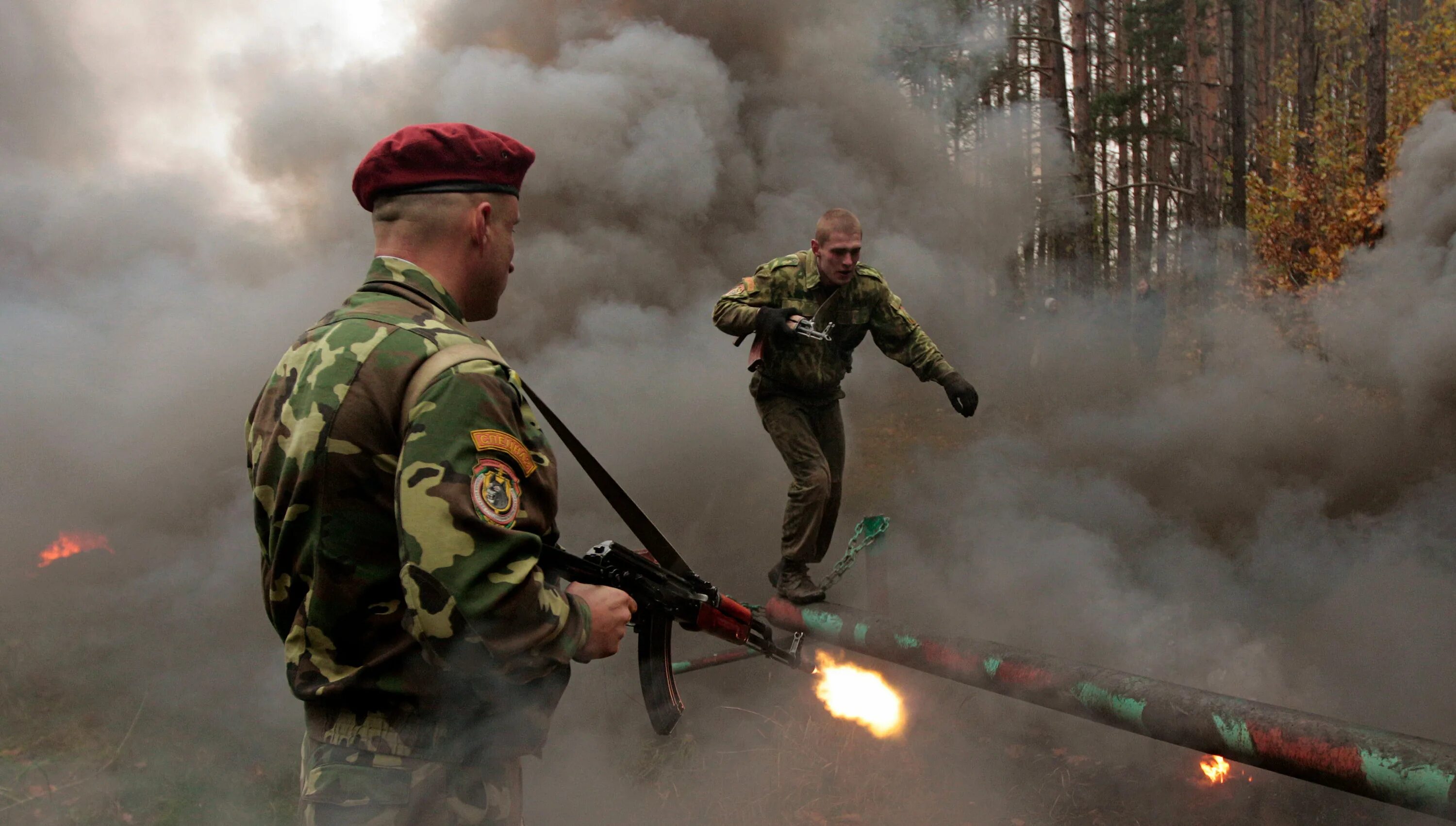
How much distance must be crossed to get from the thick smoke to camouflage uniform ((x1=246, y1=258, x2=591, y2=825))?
4057 mm

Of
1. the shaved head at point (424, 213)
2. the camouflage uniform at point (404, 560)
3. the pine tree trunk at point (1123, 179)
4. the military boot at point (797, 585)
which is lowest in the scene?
the pine tree trunk at point (1123, 179)

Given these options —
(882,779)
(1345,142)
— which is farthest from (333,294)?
(1345,142)

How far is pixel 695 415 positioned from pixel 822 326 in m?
3.81

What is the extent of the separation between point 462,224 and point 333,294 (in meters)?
7.58

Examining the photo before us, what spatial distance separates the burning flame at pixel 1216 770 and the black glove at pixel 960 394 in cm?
209

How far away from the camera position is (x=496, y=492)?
4.97 ft

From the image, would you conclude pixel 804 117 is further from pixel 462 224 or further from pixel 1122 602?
pixel 462 224

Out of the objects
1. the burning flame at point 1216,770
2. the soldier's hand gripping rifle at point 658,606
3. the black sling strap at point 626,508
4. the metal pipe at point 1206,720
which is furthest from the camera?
the burning flame at point 1216,770

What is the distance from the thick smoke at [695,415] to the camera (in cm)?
568

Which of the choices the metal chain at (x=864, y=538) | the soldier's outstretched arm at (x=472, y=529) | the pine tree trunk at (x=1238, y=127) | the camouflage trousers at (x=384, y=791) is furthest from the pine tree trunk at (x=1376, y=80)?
the camouflage trousers at (x=384, y=791)

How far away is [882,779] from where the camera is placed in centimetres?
536

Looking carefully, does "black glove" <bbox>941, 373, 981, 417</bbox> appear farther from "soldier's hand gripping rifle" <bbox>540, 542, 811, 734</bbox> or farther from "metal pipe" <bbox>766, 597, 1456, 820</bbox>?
"soldier's hand gripping rifle" <bbox>540, 542, 811, 734</bbox>

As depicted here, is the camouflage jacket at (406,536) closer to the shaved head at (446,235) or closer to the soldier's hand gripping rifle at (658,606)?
the shaved head at (446,235)

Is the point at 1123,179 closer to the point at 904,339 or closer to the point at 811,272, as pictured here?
the point at 904,339
